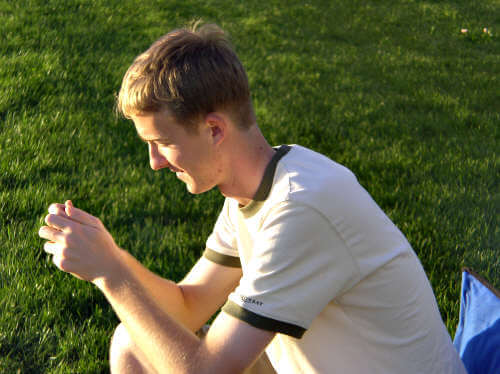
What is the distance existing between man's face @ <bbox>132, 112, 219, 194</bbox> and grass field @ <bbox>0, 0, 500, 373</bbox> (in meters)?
1.39

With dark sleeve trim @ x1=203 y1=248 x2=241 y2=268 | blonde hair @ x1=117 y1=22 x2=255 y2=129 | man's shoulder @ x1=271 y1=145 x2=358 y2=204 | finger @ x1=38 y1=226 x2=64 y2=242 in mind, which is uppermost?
blonde hair @ x1=117 y1=22 x2=255 y2=129

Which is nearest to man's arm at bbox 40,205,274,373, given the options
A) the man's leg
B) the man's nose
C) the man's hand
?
the man's hand

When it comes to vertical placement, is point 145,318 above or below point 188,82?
below

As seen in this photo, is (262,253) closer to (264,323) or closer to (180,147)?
(264,323)

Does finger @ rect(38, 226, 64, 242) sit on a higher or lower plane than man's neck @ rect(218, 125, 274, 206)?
lower

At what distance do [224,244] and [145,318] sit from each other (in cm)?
71

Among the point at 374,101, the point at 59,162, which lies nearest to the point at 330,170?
the point at 59,162

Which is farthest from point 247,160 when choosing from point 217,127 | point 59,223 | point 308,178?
point 59,223

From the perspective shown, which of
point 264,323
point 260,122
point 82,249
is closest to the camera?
point 264,323

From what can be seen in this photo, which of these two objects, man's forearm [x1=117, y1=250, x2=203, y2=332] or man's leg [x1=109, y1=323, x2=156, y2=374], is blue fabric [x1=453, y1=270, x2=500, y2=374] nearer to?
man's forearm [x1=117, y1=250, x2=203, y2=332]

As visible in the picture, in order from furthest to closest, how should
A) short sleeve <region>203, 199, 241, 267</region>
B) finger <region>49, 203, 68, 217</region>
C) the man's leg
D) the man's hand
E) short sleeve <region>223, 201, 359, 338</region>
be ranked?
1. short sleeve <region>203, 199, 241, 267</region>
2. the man's leg
3. finger <region>49, 203, 68, 217</region>
4. the man's hand
5. short sleeve <region>223, 201, 359, 338</region>

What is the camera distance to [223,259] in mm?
2721

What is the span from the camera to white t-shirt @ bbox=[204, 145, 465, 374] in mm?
1929

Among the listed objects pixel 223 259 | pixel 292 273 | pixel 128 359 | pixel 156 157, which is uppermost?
pixel 156 157
